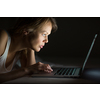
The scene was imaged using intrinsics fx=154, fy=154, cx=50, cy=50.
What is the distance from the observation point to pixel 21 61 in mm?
1350

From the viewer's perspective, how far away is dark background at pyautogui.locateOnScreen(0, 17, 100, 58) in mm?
1525

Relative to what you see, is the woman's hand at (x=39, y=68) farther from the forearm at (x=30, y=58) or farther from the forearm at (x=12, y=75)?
the forearm at (x=30, y=58)

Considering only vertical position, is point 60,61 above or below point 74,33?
below

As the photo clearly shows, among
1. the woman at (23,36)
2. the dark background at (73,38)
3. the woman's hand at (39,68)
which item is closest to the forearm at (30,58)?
the woman at (23,36)

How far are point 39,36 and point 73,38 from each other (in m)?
0.54

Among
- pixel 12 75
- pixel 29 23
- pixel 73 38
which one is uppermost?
pixel 29 23

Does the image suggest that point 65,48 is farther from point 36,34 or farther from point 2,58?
point 2,58

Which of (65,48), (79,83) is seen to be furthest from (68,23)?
(79,83)

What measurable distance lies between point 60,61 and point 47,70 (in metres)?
0.64

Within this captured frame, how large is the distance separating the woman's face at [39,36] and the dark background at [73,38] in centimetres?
31

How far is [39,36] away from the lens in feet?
3.78

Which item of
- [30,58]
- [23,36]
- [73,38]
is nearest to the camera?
[23,36]

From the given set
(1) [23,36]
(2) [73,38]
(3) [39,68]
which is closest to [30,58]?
(1) [23,36]

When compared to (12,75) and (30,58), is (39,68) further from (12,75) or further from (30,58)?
(30,58)
